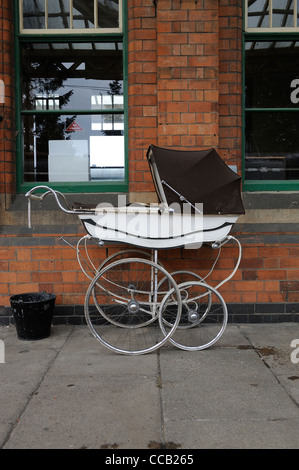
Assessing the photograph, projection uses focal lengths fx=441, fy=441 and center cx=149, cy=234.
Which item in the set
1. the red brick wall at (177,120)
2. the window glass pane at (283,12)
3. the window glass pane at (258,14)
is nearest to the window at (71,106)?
the red brick wall at (177,120)

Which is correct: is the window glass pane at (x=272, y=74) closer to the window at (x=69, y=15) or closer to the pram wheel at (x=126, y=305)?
the window at (x=69, y=15)

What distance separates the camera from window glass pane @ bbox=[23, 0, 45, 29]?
18.2 ft

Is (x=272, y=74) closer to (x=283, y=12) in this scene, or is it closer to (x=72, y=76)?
(x=283, y=12)

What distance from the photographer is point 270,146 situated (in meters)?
5.65

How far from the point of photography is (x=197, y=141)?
5254 mm

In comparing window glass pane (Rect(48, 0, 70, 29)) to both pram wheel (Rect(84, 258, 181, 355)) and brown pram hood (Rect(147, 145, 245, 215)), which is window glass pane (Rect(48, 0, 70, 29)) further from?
pram wheel (Rect(84, 258, 181, 355))

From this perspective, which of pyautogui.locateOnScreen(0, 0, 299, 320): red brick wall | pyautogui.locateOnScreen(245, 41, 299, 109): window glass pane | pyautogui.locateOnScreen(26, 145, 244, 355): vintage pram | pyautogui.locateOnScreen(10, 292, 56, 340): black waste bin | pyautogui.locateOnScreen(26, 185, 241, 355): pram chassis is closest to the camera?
pyautogui.locateOnScreen(26, 145, 244, 355): vintage pram

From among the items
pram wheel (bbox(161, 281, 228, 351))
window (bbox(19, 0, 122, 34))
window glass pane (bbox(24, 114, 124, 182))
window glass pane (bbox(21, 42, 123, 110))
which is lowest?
pram wheel (bbox(161, 281, 228, 351))

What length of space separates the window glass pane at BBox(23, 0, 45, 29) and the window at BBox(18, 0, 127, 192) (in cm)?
1

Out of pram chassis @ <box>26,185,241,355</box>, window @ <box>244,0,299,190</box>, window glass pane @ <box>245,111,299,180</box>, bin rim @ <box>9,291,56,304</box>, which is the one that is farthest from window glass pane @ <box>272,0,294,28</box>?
bin rim @ <box>9,291,56,304</box>

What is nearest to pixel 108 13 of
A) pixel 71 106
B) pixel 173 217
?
pixel 71 106

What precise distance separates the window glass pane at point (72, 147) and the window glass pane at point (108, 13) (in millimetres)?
1143

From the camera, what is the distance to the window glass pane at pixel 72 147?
18.4 ft

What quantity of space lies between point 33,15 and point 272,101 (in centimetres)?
322
